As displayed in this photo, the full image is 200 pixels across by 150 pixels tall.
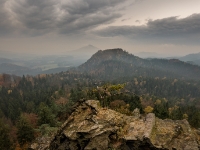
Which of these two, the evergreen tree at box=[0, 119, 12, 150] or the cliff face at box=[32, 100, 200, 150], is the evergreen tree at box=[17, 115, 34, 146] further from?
the cliff face at box=[32, 100, 200, 150]

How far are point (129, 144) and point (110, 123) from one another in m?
4.91

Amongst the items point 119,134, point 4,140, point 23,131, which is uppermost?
point 119,134

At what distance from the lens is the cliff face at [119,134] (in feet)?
87.2

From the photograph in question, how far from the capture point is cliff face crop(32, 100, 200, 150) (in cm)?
2658

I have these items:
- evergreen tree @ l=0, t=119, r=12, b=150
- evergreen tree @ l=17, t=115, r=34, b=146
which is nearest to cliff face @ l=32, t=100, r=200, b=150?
evergreen tree @ l=17, t=115, r=34, b=146

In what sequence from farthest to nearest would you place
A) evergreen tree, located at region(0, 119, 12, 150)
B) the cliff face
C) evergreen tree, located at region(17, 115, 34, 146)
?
evergreen tree, located at region(17, 115, 34, 146) → evergreen tree, located at region(0, 119, 12, 150) → the cliff face

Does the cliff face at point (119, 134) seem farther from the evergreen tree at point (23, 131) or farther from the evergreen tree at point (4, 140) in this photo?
the evergreen tree at point (4, 140)

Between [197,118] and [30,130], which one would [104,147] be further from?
[197,118]

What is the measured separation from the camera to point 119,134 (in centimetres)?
2855

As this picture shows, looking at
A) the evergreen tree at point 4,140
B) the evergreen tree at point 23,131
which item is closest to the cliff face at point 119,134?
the evergreen tree at point 23,131

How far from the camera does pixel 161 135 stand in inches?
1091

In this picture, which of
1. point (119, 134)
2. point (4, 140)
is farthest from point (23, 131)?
point (119, 134)

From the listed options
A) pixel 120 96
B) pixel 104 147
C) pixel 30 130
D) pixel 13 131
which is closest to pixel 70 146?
pixel 104 147

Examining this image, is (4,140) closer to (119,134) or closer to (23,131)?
(23,131)
